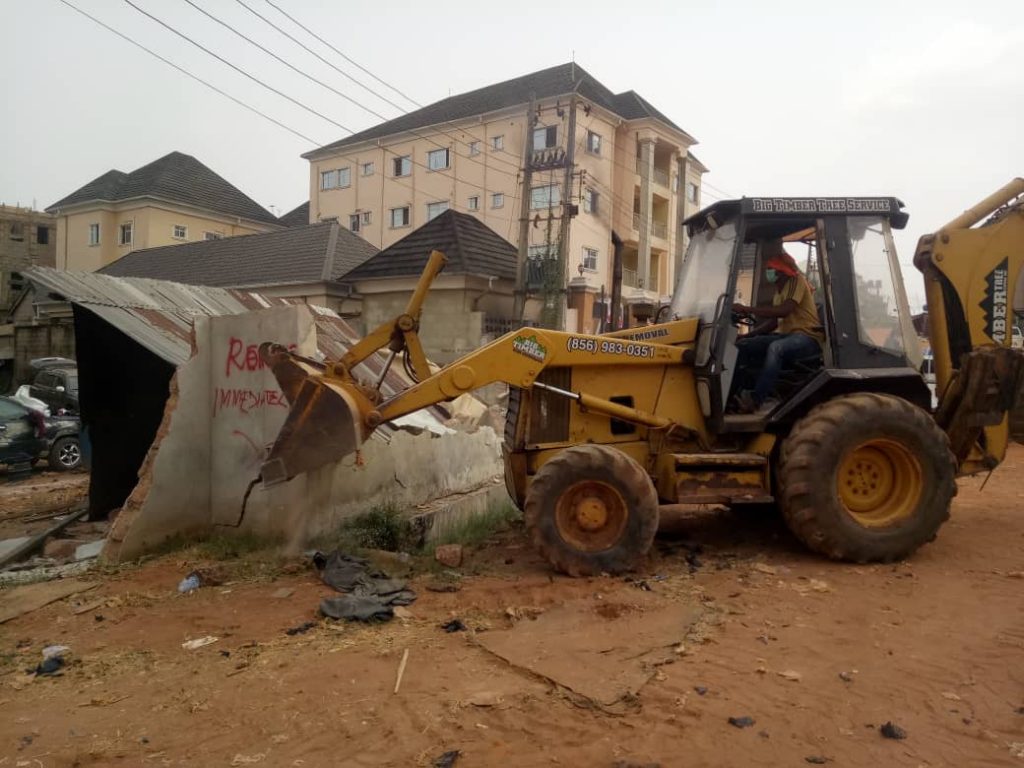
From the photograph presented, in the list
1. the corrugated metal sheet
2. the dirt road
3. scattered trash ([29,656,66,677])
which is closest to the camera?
the dirt road

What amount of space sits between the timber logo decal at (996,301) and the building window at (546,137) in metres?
29.4

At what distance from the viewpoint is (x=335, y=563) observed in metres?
5.97

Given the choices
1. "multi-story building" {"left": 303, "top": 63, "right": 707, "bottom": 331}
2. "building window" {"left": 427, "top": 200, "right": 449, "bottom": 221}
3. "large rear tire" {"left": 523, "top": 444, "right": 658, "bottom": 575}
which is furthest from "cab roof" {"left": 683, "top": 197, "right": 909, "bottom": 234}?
"building window" {"left": 427, "top": 200, "right": 449, "bottom": 221}

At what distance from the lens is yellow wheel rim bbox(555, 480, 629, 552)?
5.72 meters

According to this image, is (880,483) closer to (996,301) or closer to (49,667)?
(996,301)

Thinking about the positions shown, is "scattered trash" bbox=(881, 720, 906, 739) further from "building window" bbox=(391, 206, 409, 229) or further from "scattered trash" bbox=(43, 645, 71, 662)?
"building window" bbox=(391, 206, 409, 229)

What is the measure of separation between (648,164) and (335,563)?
33.6 m

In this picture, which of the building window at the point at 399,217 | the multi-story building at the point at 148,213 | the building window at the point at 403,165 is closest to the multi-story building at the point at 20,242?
the multi-story building at the point at 148,213

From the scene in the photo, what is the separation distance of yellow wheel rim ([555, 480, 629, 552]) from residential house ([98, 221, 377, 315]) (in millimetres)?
16952

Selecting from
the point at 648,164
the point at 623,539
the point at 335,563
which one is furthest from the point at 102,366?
the point at 648,164

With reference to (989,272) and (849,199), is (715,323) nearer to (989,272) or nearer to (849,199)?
(849,199)

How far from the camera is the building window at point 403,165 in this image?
131 feet

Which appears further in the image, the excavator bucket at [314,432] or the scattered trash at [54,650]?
the excavator bucket at [314,432]

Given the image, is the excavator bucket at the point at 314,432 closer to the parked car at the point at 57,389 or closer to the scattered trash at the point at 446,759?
the scattered trash at the point at 446,759
